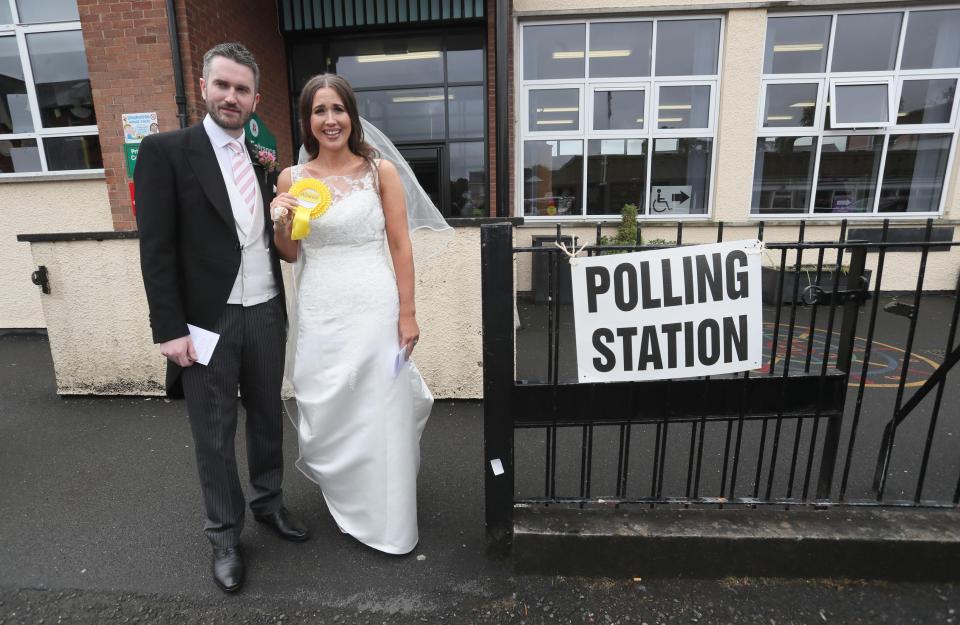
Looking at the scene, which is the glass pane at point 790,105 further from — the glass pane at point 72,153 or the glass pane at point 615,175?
the glass pane at point 72,153

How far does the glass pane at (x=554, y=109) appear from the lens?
25.9ft

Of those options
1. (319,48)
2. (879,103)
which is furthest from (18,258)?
(879,103)

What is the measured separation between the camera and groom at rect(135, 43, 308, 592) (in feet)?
6.15

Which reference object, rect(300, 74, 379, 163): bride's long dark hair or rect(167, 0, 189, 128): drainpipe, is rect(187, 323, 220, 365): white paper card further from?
rect(167, 0, 189, 128): drainpipe

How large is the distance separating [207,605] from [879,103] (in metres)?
9.98

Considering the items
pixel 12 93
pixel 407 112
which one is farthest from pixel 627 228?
pixel 12 93

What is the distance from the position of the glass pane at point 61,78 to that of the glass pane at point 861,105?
33.9 feet

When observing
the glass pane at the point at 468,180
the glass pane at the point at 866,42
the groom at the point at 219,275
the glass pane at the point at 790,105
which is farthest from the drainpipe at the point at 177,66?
the glass pane at the point at 866,42

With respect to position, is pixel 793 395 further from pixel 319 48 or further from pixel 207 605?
pixel 319 48

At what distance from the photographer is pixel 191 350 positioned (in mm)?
1980

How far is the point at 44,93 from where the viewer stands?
6.42m

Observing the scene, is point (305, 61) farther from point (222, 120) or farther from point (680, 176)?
point (222, 120)

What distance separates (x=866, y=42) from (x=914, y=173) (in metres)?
2.14

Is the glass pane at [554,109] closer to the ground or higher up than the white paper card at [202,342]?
higher up
